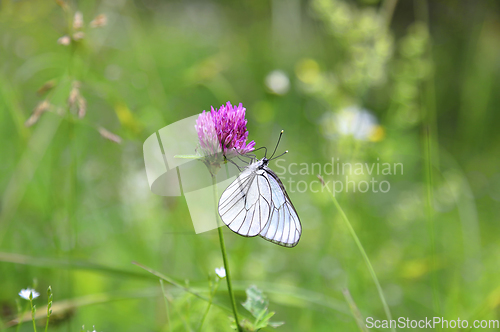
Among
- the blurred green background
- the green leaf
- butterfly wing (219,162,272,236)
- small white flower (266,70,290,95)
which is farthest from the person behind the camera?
small white flower (266,70,290,95)

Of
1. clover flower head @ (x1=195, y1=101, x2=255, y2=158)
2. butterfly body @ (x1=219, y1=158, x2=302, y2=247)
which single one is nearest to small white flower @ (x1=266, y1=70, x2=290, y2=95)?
butterfly body @ (x1=219, y1=158, x2=302, y2=247)

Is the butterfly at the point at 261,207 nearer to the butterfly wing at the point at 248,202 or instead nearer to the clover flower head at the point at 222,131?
the butterfly wing at the point at 248,202

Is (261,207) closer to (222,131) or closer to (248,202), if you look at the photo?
(248,202)

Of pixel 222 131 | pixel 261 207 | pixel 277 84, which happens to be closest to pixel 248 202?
pixel 261 207

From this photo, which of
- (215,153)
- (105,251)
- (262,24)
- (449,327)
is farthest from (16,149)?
(262,24)

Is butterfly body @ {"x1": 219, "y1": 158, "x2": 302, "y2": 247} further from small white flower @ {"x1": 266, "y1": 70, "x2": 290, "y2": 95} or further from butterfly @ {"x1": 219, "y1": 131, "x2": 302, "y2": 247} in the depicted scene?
small white flower @ {"x1": 266, "y1": 70, "x2": 290, "y2": 95}

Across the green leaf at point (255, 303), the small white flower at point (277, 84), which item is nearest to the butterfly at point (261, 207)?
the green leaf at point (255, 303)

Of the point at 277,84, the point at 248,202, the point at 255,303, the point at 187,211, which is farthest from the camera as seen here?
the point at 187,211

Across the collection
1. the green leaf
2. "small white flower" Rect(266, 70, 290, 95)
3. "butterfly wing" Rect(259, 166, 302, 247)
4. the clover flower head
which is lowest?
the green leaf

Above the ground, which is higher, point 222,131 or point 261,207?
point 222,131
